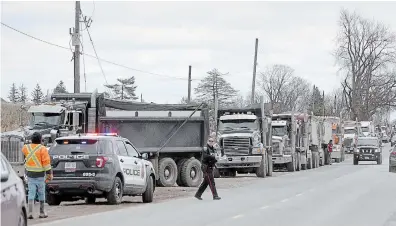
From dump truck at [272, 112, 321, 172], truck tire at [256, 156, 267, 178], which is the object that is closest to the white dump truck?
dump truck at [272, 112, 321, 172]

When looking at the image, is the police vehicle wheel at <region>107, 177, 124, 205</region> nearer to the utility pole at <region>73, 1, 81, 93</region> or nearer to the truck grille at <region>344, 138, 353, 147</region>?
the utility pole at <region>73, 1, 81, 93</region>

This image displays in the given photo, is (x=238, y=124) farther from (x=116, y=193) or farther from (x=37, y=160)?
(x=37, y=160)

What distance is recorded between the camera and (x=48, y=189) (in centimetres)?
1969

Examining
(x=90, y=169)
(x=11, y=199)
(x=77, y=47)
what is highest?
(x=77, y=47)

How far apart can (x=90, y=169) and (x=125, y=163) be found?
1.10 metres

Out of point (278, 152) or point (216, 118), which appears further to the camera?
point (278, 152)

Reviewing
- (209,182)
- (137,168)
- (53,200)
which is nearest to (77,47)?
(209,182)

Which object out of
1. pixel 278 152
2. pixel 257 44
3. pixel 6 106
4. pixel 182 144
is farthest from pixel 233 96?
pixel 182 144

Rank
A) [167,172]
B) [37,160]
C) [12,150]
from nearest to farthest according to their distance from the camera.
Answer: [37,160] → [12,150] → [167,172]

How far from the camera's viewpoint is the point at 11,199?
9680 millimetres

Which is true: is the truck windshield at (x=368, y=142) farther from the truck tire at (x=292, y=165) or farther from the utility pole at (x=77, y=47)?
the utility pole at (x=77, y=47)

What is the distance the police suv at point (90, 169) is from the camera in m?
19.4

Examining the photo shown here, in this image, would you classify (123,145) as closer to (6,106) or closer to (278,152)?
(278,152)

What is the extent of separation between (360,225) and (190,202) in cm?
722
